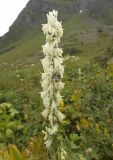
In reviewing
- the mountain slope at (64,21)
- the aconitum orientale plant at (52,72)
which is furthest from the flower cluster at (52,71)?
the mountain slope at (64,21)

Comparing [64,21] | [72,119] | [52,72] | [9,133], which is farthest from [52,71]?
[64,21]

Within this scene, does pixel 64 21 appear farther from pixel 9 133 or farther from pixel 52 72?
pixel 52 72

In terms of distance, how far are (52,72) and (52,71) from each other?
11 millimetres

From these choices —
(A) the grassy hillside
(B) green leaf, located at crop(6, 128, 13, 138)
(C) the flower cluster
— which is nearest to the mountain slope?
(A) the grassy hillside

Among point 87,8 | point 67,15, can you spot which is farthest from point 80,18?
point 67,15

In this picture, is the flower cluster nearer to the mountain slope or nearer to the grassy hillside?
the grassy hillside

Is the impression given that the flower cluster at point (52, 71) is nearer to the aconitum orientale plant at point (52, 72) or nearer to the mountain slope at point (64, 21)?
the aconitum orientale plant at point (52, 72)

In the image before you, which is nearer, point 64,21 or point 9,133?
point 9,133

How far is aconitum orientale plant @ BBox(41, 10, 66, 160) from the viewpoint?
518 cm

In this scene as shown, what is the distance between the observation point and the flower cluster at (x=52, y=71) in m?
5.18

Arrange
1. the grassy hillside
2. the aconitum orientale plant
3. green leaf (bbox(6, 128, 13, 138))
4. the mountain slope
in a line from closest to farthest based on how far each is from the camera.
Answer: the aconitum orientale plant
the grassy hillside
green leaf (bbox(6, 128, 13, 138))
the mountain slope

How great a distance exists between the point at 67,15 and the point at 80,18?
40.4 meters

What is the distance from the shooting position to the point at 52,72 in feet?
17.0

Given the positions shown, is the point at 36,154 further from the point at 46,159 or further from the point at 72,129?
the point at 72,129
